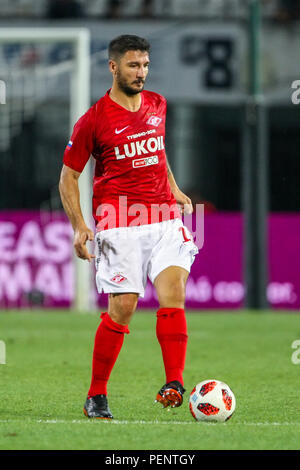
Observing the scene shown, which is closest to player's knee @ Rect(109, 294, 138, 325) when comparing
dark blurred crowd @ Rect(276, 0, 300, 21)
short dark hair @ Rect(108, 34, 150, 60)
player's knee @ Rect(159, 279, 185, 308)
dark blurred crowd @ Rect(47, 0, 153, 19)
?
player's knee @ Rect(159, 279, 185, 308)

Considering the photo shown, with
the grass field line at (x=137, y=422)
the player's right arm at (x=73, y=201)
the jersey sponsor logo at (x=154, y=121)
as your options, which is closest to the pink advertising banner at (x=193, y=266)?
the jersey sponsor logo at (x=154, y=121)

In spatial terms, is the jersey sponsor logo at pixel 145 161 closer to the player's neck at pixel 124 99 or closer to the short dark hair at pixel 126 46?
the player's neck at pixel 124 99

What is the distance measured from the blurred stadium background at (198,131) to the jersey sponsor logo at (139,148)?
10.8 m

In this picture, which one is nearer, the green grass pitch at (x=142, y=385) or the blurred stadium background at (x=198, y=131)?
the green grass pitch at (x=142, y=385)

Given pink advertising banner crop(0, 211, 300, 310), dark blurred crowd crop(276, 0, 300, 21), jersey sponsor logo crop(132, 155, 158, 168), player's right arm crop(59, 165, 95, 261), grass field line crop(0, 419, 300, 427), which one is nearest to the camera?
grass field line crop(0, 419, 300, 427)

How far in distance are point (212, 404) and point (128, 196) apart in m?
1.23

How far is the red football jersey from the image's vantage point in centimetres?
623

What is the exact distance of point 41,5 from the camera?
22.4 m

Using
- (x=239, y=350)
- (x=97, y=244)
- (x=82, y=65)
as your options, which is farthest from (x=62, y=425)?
(x=82, y=65)

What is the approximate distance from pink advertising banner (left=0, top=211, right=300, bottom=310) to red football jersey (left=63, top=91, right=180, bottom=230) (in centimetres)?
1063

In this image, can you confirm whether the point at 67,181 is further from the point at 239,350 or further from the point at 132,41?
the point at 239,350

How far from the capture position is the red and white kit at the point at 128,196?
6191mm

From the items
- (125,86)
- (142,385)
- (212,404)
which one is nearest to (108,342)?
(212,404)

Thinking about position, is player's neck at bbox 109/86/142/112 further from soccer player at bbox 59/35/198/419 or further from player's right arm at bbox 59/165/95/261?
player's right arm at bbox 59/165/95/261
